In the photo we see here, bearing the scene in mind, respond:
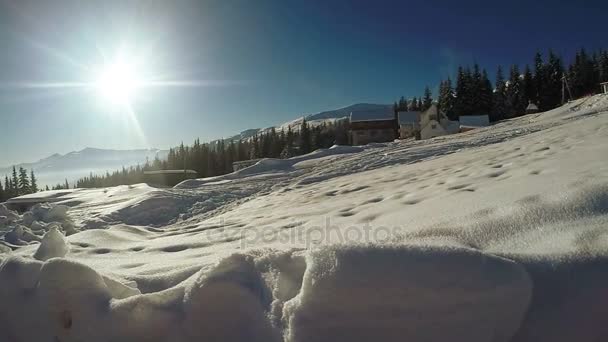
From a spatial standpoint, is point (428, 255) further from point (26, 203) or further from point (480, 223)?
point (26, 203)

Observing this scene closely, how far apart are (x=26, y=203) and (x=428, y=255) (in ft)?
53.6

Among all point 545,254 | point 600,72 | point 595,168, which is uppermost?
point 600,72

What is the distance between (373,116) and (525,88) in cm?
2763

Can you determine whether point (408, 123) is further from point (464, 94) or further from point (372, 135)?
point (464, 94)

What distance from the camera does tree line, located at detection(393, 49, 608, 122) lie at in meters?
52.9

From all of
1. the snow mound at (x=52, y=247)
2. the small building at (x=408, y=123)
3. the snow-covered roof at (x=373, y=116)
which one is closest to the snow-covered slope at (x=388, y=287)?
the snow mound at (x=52, y=247)

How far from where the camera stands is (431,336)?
42.3 inches

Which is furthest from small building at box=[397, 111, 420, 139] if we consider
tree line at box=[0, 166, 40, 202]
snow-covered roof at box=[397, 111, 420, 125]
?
tree line at box=[0, 166, 40, 202]

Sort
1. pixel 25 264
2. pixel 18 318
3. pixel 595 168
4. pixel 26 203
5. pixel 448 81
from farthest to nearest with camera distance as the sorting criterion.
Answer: pixel 448 81, pixel 26 203, pixel 595 168, pixel 25 264, pixel 18 318

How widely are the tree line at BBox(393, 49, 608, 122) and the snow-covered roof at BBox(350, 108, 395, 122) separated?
13555mm

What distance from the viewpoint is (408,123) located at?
49219mm

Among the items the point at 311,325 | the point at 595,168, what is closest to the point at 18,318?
the point at 311,325

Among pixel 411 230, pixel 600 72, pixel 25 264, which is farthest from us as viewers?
pixel 600 72

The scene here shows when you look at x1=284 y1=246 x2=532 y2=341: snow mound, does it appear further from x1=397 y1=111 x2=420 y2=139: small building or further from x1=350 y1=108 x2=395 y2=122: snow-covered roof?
x1=397 y1=111 x2=420 y2=139: small building
